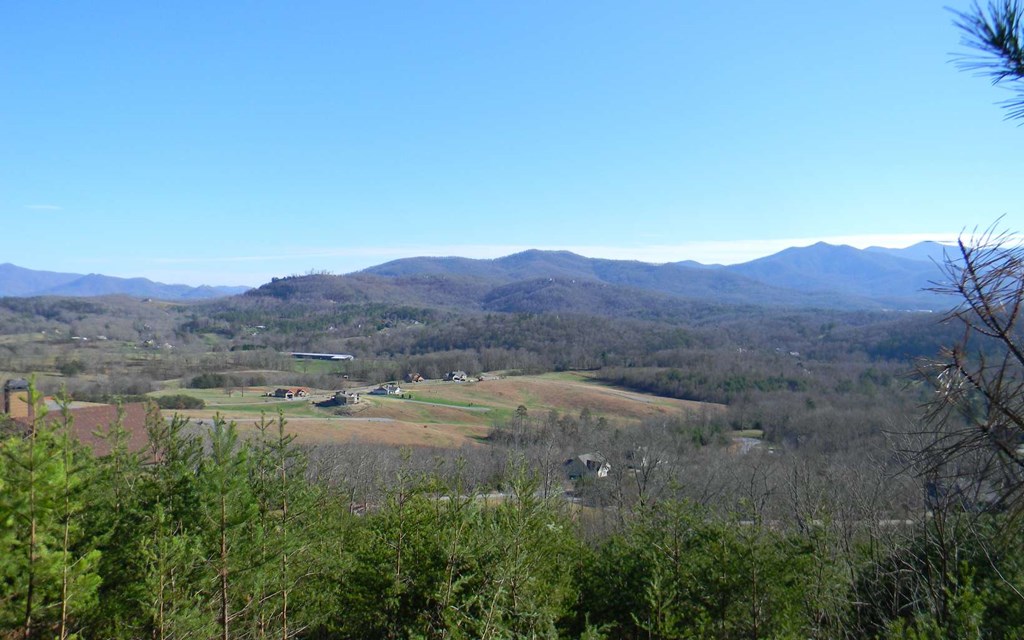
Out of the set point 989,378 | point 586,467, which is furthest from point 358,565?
point 586,467

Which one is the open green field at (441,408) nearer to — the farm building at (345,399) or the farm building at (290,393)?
the farm building at (345,399)

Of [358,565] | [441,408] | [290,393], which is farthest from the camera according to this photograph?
[290,393]

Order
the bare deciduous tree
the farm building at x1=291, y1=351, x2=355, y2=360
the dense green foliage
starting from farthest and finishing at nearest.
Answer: the farm building at x1=291, y1=351, x2=355, y2=360
the dense green foliage
the bare deciduous tree

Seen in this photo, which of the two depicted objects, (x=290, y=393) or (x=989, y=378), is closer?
(x=989, y=378)

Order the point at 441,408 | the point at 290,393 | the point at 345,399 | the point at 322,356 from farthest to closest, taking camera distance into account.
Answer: the point at 322,356
the point at 290,393
the point at 441,408
the point at 345,399

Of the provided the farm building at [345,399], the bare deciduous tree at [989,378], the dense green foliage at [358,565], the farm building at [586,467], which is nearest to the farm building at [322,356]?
the farm building at [345,399]

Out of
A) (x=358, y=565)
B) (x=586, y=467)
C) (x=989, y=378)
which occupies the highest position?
(x=989, y=378)

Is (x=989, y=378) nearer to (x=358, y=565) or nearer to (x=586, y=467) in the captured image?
(x=358, y=565)

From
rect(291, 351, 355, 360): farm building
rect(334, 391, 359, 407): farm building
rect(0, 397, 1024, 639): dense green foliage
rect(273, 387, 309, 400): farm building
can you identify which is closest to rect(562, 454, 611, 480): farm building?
rect(0, 397, 1024, 639): dense green foliage

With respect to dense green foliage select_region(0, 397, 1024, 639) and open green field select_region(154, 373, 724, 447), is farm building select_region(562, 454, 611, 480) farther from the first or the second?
dense green foliage select_region(0, 397, 1024, 639)

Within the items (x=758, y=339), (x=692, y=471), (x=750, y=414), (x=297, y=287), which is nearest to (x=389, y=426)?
(x=692, y=471)
